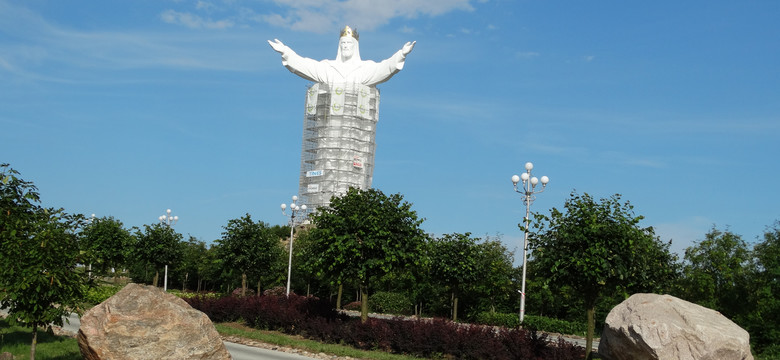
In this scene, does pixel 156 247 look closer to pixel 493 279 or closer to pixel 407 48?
pixel 493 279

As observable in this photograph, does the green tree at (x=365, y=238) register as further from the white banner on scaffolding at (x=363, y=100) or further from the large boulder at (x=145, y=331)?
the white banner on scaffolding at (x=363, y=100)

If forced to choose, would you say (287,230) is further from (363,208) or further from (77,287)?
(77,287)

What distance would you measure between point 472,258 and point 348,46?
56.9 m

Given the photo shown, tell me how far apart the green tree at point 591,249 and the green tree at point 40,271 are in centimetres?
1077

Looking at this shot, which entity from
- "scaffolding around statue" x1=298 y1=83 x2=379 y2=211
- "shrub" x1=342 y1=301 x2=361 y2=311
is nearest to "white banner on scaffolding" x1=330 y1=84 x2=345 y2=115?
"scaffolding around statue" x1=298 y1=83 x2=379 y2=211

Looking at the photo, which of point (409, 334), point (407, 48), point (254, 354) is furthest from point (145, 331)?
point (407, 48)

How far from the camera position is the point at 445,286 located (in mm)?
38000

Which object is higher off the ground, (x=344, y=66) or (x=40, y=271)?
(x=344, y=66)

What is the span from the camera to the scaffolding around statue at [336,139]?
83.6 m

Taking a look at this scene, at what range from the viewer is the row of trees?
52.0 feet

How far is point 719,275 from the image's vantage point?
26969mm

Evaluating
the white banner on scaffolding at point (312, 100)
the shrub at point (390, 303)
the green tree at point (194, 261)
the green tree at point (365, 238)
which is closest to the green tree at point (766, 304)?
the green tree at point (365, 238)

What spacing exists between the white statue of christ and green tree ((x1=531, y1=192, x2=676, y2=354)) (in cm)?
6733

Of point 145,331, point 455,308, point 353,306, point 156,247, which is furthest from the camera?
point 353,306
